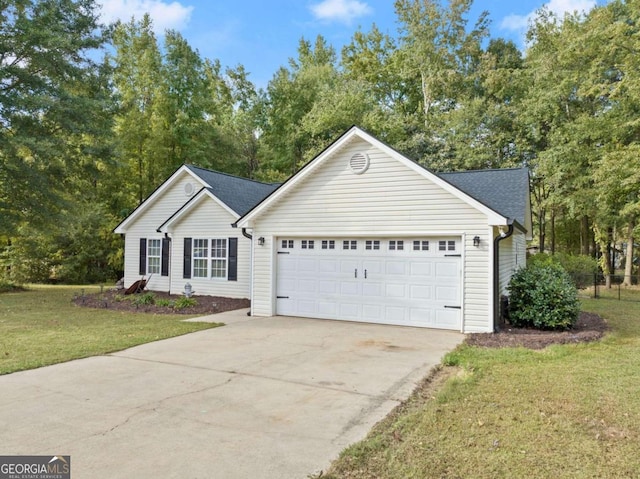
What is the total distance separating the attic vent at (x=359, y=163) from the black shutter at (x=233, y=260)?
6252mm

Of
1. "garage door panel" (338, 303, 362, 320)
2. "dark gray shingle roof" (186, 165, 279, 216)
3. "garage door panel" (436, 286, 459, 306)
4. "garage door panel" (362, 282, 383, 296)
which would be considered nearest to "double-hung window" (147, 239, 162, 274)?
"dark gray shingle roof" (186, 165, 279, 216)

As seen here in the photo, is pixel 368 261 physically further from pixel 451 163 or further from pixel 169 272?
pixel 451 163

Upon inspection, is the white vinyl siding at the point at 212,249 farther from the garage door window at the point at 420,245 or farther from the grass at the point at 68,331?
the garage door window at the point at 420,245

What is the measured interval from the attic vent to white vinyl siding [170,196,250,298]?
5.91 meters

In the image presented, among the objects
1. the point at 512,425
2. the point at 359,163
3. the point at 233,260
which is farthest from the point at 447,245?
the point at 233,260

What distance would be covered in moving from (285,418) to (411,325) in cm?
599

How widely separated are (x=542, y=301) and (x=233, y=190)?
11.7m

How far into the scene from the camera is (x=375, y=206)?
33.2ft

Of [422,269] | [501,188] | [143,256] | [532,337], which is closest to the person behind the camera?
[532,337]

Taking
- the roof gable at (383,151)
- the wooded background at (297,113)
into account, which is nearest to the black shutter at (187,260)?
the roof gable at (383,151)

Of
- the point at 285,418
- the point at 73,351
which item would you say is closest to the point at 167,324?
the point at 73,351

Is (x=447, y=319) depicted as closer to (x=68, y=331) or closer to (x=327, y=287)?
(x=327, y=287)

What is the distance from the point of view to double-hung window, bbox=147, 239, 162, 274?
16.9m

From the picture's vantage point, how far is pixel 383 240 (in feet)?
33.6
